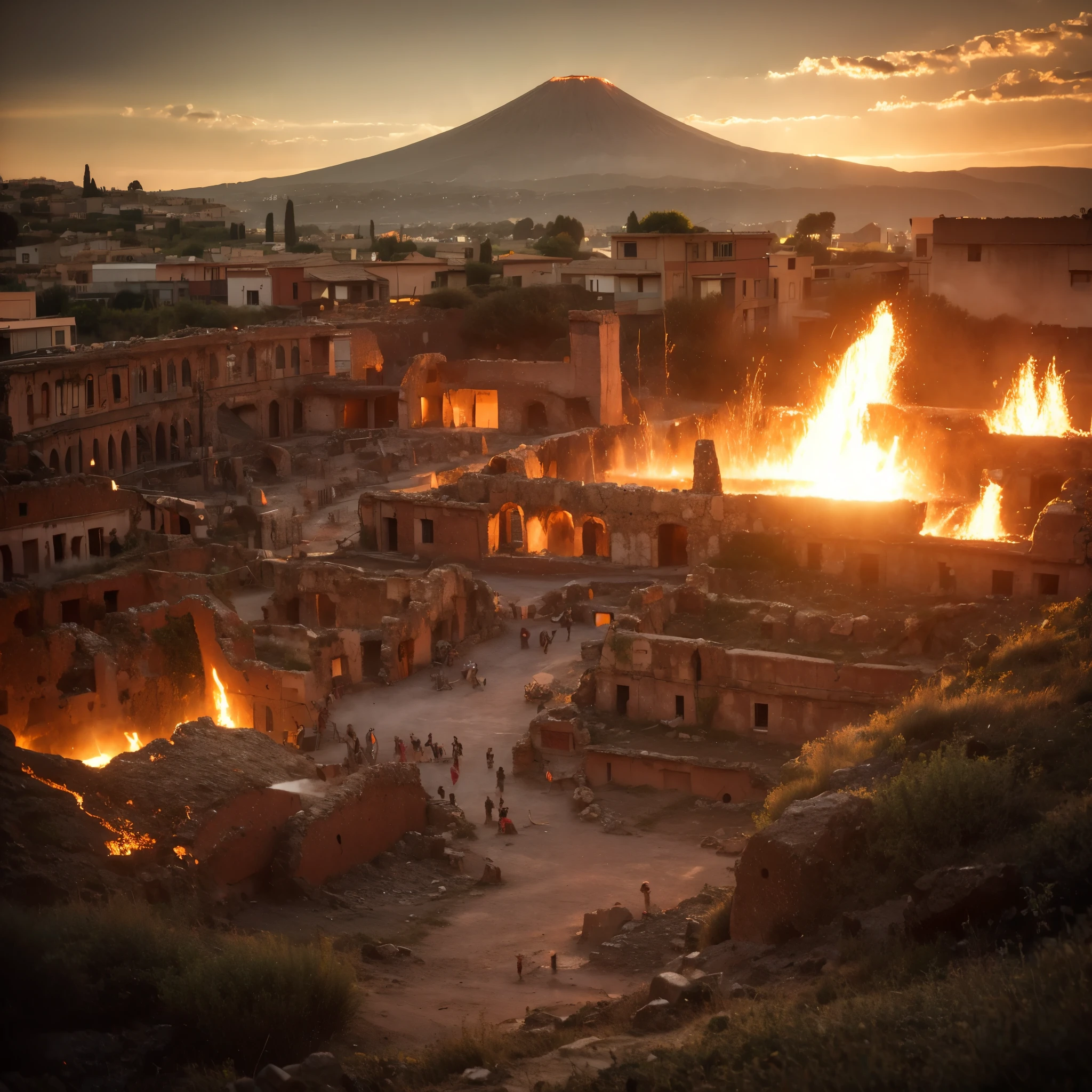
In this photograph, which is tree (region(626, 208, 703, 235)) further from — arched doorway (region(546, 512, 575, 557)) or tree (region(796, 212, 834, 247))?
arched doorway (region(546, 512, 575, 557))

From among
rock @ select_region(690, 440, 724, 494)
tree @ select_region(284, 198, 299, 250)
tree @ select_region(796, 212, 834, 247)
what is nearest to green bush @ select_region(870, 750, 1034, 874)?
rock @ select_region(690, 440, 724, 494)

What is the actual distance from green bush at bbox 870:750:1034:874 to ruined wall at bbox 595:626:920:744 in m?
11.2

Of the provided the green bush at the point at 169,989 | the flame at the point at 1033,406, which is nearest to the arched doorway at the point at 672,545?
the flame at the point at 1033,406

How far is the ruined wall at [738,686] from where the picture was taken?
1051 inches

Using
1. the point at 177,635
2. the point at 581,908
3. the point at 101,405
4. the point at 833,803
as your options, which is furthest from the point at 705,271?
the point at 833,803

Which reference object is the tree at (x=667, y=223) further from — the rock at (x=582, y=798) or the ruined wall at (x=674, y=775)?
the rock at (x=582, y=798)

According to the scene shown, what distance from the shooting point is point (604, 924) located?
2003cm

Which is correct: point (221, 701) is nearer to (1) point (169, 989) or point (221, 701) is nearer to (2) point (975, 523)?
(1) point (169, 989)

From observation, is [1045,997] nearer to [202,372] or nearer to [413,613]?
[413,613]

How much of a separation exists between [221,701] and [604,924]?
41.7 feet

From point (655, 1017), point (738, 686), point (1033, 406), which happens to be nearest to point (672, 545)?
point (738, 686)

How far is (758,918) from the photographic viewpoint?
50.8ft

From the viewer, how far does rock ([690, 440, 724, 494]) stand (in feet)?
134

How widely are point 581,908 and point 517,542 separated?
21364 millimetres
